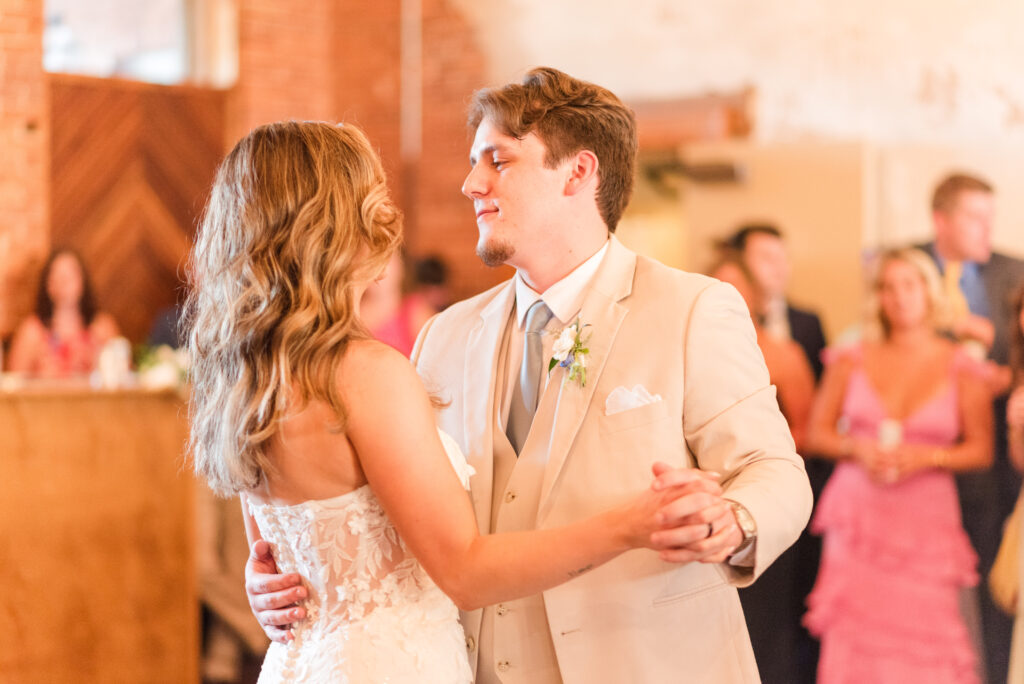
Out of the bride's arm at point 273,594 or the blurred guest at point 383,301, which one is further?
the blurred guest at point 383,301

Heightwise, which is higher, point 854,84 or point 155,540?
point 854,84

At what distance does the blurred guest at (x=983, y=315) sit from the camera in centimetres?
464

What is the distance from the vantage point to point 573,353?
80.8 inches

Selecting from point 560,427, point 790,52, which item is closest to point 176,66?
point 790,52

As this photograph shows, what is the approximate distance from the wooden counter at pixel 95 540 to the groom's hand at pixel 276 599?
2.36 metres

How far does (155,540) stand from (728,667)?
10.1 ft

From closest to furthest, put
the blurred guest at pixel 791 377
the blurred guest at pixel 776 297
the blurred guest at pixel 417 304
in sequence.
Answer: the blurred guest at pixel 791 377, the blurred guest at pixel 776 297, the blurred guest at pixel 417 304

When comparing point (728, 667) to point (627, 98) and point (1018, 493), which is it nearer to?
point (1018, 493)

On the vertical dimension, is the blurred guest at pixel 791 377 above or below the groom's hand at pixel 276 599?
below

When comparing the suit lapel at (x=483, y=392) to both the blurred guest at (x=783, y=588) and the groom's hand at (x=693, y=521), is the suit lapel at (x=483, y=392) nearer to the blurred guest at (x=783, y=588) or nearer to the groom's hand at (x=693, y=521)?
the groom's hand at (x=693, y=521)

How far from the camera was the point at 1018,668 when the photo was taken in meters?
4.07

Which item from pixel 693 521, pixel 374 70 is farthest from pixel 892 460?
pixel 374 70

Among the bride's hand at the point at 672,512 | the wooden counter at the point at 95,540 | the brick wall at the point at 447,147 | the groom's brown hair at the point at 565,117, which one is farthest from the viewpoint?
the brick wall at the point at 447,147

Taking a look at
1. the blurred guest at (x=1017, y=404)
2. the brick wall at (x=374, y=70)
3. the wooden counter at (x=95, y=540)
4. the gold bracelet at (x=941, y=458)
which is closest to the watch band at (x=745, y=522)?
the wooden counter at (x=95, y=540)
